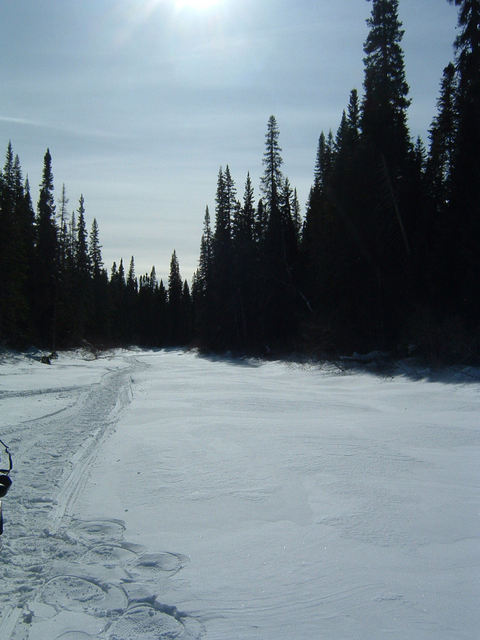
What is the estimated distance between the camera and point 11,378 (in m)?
18.3

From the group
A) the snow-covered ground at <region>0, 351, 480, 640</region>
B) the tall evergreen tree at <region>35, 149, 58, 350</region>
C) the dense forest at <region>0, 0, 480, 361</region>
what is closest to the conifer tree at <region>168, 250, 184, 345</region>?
the dense forest at <region>0, 0, 480, 361</region>

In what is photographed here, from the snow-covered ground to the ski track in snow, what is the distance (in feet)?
0.05

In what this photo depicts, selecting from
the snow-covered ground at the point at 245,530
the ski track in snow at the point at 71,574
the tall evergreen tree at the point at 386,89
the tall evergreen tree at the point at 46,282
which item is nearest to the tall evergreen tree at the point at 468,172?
the tall evergreen tree at the point at 386,89

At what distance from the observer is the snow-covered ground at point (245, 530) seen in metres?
2.96

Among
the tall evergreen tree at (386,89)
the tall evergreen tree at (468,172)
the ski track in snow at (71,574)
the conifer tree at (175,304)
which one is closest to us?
the ski track in snow at (71,574)

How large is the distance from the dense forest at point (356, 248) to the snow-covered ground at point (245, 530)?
11573 millimetres

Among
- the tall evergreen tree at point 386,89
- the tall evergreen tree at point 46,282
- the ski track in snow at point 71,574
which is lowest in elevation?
the ski track in snow at point 71,574

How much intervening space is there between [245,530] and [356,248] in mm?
23051

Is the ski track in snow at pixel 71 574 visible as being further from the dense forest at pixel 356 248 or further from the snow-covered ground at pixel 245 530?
the dense forest at pixel 356 248

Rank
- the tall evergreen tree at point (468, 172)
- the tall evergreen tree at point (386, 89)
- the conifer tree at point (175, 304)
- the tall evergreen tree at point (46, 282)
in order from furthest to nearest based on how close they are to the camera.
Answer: the conifer tree at point (175, 304), the tall evergreen tree at point (46, 282), the tall evergreen tree at point (386, 89), the tall evergreen tree at point (468, 172)

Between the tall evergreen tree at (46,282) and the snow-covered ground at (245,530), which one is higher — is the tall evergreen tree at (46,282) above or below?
above

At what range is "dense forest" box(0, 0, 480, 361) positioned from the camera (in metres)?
19.1

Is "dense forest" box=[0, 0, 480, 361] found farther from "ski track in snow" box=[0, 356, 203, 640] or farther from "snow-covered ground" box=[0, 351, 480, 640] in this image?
"ski track in snow" box=[0, 356, 203, 640]

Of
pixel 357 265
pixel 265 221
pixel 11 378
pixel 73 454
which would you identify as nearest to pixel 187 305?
pixel 265 221
